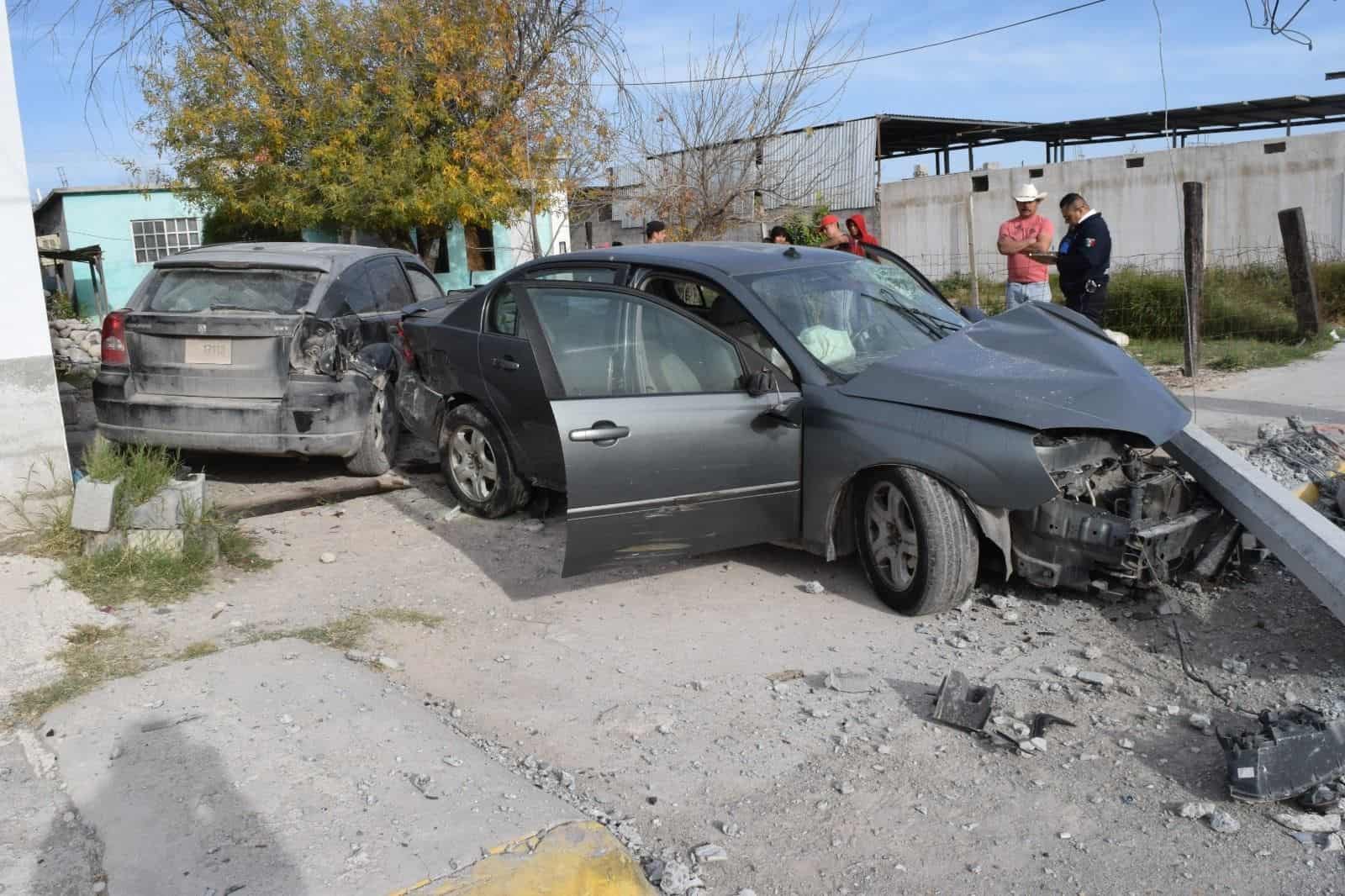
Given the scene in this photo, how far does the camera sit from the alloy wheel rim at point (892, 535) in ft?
16.1

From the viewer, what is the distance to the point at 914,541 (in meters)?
4.91

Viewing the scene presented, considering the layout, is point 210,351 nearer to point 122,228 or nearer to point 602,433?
point 602,433

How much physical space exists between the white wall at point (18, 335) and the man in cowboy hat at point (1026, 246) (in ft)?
22.8

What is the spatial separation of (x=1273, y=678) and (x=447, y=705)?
3.16 m

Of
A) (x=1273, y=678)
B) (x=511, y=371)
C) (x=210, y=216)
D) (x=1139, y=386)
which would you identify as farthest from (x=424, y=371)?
(x=210, y=216)

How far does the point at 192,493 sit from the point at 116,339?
2197 millimetres

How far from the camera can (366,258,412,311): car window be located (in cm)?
→ 816

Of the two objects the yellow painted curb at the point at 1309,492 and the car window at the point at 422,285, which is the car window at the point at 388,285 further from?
the yellow painted curb at the point at 1309,492

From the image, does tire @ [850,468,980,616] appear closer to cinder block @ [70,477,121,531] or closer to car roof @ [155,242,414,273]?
cinder block @ [70,477,121,531]

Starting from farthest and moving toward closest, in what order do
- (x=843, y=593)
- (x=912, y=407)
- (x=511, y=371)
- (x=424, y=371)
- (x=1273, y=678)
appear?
(x=424, y=371)
(x=511, y=371)
(x=843, y=593)
(x=912, y=407)
(x=1273, y=678)

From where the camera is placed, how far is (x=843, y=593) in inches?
211

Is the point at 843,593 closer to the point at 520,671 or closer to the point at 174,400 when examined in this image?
the point at 520,671

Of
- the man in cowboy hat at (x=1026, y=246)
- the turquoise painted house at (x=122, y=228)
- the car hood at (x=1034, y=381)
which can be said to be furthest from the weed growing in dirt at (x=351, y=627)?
the turquoise painted house at (x=122, y=228)

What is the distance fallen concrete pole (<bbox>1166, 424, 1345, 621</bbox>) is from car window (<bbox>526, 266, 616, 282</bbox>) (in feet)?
9.72
